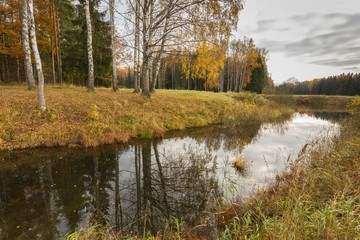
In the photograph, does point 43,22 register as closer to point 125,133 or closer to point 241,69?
point 125,133

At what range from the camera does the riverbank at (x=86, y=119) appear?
29.4ft

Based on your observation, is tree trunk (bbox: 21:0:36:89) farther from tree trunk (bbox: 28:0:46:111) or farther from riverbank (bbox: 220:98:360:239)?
riverbank (bbox: 220:98:360:239)

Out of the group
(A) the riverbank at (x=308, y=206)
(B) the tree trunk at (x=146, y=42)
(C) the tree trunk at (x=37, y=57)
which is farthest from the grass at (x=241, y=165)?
(C) the tree trunk at (x=37, y=57)

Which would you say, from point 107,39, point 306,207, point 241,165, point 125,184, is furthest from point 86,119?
point 107,39

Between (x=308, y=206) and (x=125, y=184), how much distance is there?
184 inches

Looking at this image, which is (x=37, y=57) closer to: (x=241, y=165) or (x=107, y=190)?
(x=107, y=190)

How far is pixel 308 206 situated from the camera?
3889 mm

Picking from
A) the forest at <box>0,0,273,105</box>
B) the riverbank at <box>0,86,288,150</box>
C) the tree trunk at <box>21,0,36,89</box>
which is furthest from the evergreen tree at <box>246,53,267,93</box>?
the tree trunk at <box>21,0,36,89</box>

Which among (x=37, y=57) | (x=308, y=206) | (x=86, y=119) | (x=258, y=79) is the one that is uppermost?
(x=258, y=79)

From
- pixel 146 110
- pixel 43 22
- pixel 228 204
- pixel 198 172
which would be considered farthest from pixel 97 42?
pixel 228 204

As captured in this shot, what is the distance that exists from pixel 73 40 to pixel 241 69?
34599 mm

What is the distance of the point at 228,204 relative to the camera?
15.9ft

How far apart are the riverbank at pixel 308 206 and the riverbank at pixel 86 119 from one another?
293 inches

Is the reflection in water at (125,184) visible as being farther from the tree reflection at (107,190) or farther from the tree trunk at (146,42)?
the tree trunk at (146,42)
